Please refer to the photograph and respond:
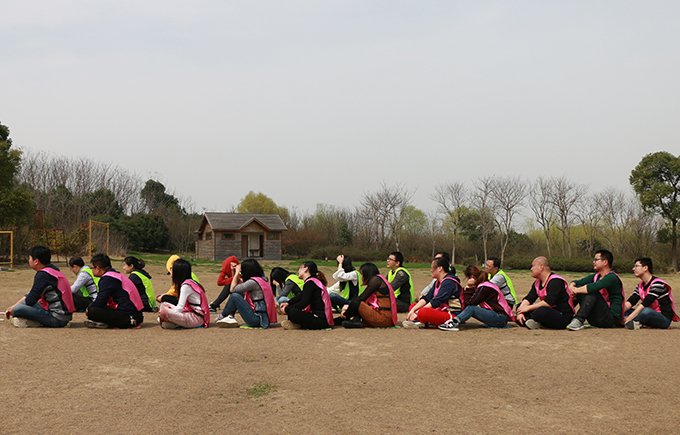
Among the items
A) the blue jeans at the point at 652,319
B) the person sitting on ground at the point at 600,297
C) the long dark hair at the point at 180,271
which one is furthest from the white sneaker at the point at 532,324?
the long dark hair at the point at 180,271

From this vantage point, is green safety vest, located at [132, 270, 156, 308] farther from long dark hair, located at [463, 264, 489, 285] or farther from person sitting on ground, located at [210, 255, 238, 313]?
long dark hair, located at [463, 264, 489, 285]

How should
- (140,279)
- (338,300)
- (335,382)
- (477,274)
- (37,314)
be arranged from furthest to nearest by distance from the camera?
(140,279) → (338,300) → (477,274) → (37,314) → (335,382)

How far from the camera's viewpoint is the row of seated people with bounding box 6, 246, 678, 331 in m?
7.50

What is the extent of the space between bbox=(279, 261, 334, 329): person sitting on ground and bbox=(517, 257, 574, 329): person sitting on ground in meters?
3.12

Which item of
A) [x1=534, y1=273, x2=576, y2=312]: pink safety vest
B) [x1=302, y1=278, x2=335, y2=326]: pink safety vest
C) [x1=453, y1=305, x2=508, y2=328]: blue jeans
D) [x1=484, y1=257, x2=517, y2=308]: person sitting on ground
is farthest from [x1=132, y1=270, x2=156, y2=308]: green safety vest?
[x1=534, y1=273, x2=576, y2=312]: pink safety vest

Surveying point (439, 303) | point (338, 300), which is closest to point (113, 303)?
point (338, 300)

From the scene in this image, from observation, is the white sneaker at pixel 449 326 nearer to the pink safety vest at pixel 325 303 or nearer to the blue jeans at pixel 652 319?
the pink safety vest at pixel 325 303

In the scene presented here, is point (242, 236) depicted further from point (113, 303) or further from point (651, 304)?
point (651, 304)

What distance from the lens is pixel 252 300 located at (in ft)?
26.3

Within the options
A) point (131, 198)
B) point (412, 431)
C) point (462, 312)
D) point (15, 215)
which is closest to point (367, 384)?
point (412, 431)

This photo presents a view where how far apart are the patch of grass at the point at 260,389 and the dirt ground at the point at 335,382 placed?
0.04 ft

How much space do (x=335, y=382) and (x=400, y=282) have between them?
184 inches

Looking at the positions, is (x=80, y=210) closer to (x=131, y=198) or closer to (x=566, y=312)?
(x=131, y=198)

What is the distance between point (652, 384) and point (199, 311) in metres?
5.90
